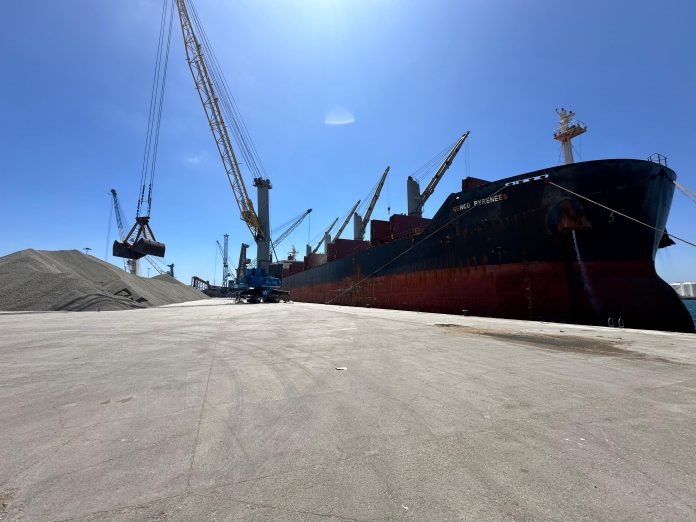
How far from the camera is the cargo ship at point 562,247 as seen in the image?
13.4 meters

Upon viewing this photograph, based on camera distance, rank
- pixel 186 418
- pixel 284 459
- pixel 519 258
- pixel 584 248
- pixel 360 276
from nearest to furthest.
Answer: pixel 284 459
pixel 186 418
pixel 584 248
pixel 519 258
pixel 360 276

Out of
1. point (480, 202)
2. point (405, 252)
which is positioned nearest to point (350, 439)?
point (480, 202)

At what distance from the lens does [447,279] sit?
19062mm

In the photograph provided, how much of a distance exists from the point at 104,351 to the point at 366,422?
6.85 metres

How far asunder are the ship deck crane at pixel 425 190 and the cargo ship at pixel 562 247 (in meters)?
17.0

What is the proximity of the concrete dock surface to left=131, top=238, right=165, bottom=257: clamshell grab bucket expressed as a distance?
25730 mm

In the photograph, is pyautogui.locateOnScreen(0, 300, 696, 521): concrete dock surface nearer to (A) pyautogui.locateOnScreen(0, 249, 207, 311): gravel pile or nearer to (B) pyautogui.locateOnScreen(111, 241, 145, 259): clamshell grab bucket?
(A) pyautogui.locateOnScreen(0, 249, 207, 311): gravel pile

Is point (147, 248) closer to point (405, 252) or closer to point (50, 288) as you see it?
point (50, 288)

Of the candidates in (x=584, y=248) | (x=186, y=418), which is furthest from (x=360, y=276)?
(x=186, y=418)

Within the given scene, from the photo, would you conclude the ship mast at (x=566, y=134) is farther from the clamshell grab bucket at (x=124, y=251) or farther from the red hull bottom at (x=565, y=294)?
the clamshell grab bucket at (x=124, y=251)

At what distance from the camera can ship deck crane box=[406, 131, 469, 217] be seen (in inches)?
1467

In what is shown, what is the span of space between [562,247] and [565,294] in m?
2.01

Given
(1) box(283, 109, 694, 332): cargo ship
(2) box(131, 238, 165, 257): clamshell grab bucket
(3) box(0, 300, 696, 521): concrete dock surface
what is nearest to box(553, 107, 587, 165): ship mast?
(1) box(283, 109, 694, 332): cargo ship

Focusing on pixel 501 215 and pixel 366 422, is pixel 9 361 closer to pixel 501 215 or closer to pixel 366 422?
pixel 366 422
